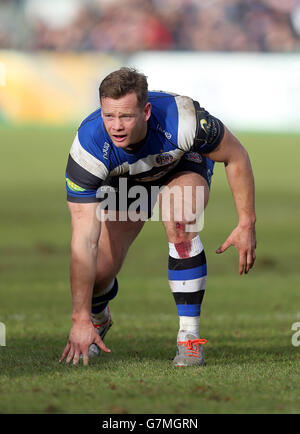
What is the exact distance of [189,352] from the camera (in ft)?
19.8

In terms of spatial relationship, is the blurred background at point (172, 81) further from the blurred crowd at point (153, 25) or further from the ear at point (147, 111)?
the ear at point (147, 111)

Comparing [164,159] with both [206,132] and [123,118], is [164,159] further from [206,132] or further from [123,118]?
[123,118]

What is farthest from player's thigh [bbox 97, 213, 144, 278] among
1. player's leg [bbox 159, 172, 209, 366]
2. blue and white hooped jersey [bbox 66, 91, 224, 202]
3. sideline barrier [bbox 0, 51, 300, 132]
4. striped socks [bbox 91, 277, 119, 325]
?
sideline barrier [bbox 0, 51, 300, 132]

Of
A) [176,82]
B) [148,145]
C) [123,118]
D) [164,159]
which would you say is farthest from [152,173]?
[176,82]

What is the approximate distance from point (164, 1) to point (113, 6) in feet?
7.57

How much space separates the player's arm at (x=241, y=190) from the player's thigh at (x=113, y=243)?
40.4 inches

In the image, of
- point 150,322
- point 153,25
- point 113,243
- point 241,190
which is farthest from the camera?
point 153,25

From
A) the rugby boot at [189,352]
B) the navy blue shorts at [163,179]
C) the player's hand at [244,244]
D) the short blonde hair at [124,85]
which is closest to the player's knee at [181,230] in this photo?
the player's hand at [244,244]

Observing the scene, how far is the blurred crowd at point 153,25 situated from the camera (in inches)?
1537

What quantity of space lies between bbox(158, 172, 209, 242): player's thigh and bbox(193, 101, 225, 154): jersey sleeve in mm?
362

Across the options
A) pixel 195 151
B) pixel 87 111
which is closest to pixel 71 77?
pixel 87 111

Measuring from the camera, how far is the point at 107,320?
7270mm

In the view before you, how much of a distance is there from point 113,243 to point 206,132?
55.1 inches
